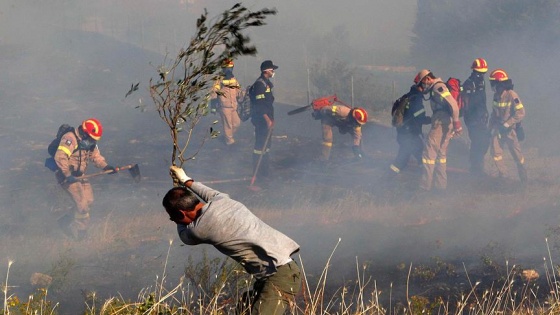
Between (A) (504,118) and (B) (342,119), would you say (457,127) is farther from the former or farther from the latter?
(B) (342,119)

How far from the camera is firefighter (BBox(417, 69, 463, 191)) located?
12164 mm

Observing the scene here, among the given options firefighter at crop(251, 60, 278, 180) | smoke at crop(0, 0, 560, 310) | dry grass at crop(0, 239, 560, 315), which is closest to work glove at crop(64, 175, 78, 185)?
smoke at crop(0, 0, 560, 310)

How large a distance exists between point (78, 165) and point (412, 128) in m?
5.09

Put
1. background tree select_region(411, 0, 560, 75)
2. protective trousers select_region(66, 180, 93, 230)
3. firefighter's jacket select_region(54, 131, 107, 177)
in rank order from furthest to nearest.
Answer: background tree select_region(411, 0, 560, 75)
protective trousers select_region(66, 180, 93, 230)
firefighter's jacket select_region(54, 131, 107, 177)

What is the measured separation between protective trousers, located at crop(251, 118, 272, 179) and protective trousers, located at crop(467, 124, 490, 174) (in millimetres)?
3403

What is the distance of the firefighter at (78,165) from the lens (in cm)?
1045

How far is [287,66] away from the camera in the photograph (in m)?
32.9

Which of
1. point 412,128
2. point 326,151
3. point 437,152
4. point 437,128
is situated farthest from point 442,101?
point 326,151

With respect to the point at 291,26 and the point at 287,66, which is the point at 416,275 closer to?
A: the point at 287,66

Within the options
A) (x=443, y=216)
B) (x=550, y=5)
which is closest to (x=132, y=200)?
(x=443, y=216)

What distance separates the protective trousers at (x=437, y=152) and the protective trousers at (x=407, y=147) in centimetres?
14

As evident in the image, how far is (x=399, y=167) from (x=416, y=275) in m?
4.40

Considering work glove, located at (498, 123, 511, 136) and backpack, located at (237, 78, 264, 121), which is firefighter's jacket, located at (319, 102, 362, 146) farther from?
work glove, located at (498, 123, 511, 136)

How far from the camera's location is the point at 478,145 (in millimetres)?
13586
